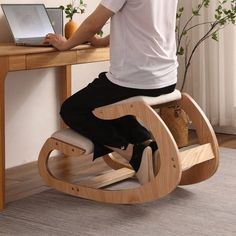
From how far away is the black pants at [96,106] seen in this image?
8.56 ft

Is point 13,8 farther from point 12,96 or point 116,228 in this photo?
point 116,228

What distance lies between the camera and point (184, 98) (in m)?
2.85

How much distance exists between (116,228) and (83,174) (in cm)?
84

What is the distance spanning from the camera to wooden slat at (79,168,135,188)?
2783 mm

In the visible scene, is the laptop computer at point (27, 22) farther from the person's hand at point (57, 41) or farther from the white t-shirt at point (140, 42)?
the white t-shirt at point (140, 42)

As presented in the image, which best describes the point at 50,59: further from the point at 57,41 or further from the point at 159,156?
the point at 159,156

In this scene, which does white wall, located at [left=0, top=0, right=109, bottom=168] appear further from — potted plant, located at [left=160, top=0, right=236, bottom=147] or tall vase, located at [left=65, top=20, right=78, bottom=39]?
potted plant, located at [left=160, top=0, right=236, bottom=147]

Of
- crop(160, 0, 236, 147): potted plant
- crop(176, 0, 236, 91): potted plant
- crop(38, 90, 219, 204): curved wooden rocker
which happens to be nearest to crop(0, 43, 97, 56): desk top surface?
crop(38, 90, 219, 204): curved wooden rocker

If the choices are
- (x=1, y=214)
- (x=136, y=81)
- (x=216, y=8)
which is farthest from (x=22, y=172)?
(x=216, y=8)

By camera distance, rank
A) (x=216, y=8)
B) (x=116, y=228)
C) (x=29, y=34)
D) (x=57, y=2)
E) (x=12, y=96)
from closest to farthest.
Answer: (x=116, y=228), (x=29, y=34), (x=12, y=96), (x=57, y=2), (x=216, y=8)

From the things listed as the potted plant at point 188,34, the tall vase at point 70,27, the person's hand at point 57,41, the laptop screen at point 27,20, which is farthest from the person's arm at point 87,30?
the potted plant at point 188,34

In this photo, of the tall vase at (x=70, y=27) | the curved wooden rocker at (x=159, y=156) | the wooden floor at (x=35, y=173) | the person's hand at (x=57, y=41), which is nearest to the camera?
the curved wooden rocker at (x=159, y=156)

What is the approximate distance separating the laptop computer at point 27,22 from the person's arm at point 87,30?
8.9 inches

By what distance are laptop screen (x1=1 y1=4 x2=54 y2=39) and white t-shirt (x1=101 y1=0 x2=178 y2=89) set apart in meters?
0.63
